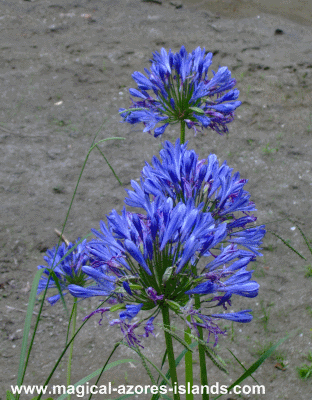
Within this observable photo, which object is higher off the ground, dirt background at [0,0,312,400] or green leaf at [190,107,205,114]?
green leaf at [190,107,205,114]

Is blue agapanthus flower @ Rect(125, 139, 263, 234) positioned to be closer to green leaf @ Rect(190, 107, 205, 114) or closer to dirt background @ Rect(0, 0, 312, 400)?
green leaf @ Rect(190, 107, 205, 114)

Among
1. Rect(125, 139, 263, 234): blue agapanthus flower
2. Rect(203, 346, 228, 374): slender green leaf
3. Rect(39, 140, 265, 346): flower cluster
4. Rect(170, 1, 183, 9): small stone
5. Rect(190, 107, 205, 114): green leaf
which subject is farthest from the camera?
Rect(170, 1, 183, 9): small stone

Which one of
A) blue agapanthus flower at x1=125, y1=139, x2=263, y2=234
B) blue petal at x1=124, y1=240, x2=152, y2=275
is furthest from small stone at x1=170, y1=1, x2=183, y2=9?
blue petal at x1=124, y1=240, x2=152, y2=275

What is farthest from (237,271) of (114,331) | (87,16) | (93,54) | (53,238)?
(87,16)

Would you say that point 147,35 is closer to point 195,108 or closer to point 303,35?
point 303,35

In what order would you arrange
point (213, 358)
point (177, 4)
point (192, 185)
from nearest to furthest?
point (213, 358)
point (192, 185)
point (177, 4)

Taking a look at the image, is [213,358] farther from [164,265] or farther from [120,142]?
[120,142]

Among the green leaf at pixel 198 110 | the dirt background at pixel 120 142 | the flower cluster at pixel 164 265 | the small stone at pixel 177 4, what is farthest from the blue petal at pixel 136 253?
the small stone at pixel 177 4

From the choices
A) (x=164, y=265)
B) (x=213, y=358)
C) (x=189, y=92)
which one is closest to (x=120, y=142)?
(x=189, y=92)

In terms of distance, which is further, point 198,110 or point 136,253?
point 198,110
